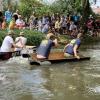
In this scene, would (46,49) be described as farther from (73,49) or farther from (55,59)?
(73,49)

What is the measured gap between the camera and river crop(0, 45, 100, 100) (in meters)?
12.0

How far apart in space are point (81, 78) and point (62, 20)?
17.8 meters

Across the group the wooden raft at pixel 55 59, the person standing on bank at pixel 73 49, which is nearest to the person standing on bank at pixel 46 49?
the wooden raft at pixel 55 59

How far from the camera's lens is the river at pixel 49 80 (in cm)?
1198

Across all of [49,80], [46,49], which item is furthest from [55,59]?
[49,80]

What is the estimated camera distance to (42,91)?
12.5 metres

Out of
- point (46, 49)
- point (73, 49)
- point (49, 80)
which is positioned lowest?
point (49, 80)

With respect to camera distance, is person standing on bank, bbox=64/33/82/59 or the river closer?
the river

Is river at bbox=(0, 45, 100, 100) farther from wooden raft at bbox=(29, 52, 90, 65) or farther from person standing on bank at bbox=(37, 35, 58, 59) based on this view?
person standing on bank at bbox=(37, 35, 58, 59)

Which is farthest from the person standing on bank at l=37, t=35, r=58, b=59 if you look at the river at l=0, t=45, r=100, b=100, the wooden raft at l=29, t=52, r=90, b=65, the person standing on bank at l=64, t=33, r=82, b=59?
the person standing on bank at l=64, t=33, r=82, b=59

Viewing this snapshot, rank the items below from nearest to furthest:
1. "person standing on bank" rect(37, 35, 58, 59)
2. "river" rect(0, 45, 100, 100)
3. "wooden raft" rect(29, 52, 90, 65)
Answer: "river" rect(0, 45, 100, 100)
"wooden raft" rect(29, 52, 90, 65)
"person standing on bank" rect(37, 35, 58, 59)

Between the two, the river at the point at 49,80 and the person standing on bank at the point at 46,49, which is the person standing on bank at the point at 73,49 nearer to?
the river at the point at 49,80

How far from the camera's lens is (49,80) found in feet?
46.7

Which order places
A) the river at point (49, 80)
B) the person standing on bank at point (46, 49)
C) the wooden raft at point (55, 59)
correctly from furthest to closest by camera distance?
the person standing on bank at point (46, 49), the wooden raft at point (55, 59), the river at point (49, 80)
